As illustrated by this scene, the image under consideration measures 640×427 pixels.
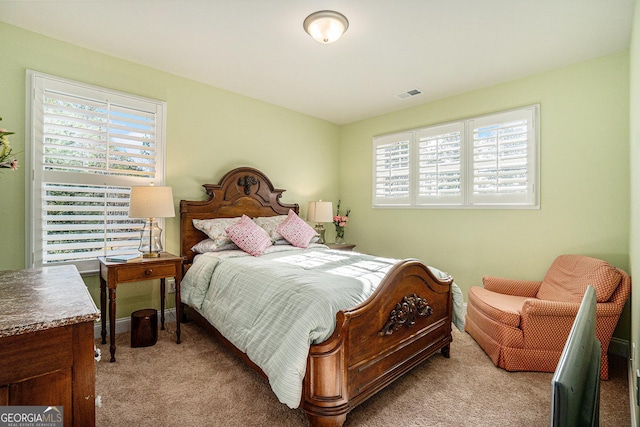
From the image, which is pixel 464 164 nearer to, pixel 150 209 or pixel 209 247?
pixel 209 247

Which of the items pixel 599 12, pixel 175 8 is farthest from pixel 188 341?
pixel 599 12

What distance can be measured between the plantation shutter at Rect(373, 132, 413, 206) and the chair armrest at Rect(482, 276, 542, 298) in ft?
4.95

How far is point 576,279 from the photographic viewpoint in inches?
99.6

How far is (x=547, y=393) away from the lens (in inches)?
81.2

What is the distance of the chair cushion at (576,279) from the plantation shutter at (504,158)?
2.41 feet

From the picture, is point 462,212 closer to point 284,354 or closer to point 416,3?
point 416,3

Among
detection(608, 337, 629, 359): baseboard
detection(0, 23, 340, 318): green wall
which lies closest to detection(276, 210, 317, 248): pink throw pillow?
detection(0, 23, 340, 318): green wall

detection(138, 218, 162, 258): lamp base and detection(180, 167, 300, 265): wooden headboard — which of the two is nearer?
detection(138, 218, 162, 258): lamp base

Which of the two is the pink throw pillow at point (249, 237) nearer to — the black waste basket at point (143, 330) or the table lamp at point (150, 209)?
the table lamp at point (150, 209)

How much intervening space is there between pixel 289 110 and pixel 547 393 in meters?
4.08

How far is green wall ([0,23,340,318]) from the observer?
2463 millimetres

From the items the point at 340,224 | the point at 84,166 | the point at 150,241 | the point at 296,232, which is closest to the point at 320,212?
the point at 340,224

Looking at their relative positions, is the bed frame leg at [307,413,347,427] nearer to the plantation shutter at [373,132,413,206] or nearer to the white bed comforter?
the white bed comforter

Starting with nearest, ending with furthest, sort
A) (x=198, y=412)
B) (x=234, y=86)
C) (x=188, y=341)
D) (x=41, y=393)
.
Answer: (x=41, y=393)
(x=198, y=412)
(x=188, y=341)
(x=234, y=86)
